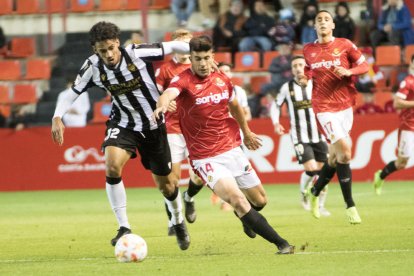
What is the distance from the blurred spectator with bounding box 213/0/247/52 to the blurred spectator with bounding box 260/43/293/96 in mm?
1735

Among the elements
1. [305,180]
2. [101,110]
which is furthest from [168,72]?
[101,110]

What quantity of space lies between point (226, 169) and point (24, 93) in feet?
49.6

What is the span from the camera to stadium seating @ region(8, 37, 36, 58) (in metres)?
25.7

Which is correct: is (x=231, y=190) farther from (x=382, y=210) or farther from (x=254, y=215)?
(x=382, y=210)

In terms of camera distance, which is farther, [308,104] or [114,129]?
[308,104]

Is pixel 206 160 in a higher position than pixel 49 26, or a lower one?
higher

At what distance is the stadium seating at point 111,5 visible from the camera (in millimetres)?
25578

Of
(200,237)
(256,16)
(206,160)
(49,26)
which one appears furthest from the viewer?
(49,26)

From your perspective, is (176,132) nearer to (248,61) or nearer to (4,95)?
(248,61)

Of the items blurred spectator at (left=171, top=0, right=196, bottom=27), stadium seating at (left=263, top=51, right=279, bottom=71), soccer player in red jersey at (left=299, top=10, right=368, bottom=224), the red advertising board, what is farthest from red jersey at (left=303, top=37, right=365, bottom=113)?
blurred spectator at (left=171, top=0, right=196, bottom=27)

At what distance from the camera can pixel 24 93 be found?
2434 cm

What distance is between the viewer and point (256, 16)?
23531mm

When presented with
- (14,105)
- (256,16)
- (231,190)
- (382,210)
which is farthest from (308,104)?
(14,105)

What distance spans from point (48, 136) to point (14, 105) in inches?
123
